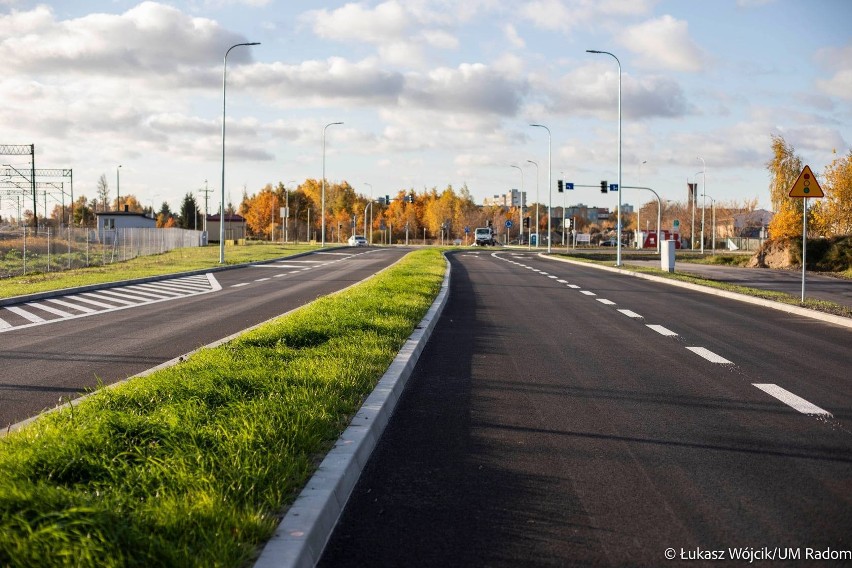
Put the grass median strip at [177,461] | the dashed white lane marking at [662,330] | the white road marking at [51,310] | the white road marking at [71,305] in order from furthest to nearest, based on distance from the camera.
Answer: the white road marking at [71,305], the white road marking at [51,310], the dashed white lane marking at [662,330], the grass median strip at [177,461]

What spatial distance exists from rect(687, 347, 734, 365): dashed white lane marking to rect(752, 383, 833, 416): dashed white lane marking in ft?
4.91

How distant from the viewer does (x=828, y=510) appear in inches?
167

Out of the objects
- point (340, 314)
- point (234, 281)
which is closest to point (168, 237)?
point (234, 281)

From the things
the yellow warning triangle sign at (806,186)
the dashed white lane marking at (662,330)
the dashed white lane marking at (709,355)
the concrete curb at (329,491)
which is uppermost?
the yellow warning triangle sign at (806,186)

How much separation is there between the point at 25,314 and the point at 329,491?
13673mm

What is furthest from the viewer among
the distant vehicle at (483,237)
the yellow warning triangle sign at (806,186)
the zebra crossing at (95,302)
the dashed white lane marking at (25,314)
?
the distant vehicle at (483,237)

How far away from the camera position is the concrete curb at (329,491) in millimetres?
3484

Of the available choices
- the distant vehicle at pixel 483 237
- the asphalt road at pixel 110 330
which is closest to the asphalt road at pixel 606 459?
the asphalt road at pixel 110 330

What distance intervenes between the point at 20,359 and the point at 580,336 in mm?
7478

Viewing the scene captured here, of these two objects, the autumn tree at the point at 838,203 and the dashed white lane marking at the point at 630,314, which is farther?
the autumn tree at the point at 838,203

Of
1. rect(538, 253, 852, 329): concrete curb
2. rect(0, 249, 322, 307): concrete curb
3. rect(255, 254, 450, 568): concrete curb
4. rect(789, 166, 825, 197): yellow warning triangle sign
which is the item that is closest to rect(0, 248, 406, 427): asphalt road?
rect(0, 249, 322, 307): concrete curb

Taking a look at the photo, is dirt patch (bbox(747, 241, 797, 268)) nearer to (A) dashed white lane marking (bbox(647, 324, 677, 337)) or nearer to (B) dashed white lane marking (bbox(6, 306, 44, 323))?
(A) dashed white lane marking (bbox(647, 324, 677, 337))

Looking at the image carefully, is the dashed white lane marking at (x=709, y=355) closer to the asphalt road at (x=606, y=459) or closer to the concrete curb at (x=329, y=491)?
the asphalt road at (x=606, y=459)

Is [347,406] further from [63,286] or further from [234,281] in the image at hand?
[234,281]
